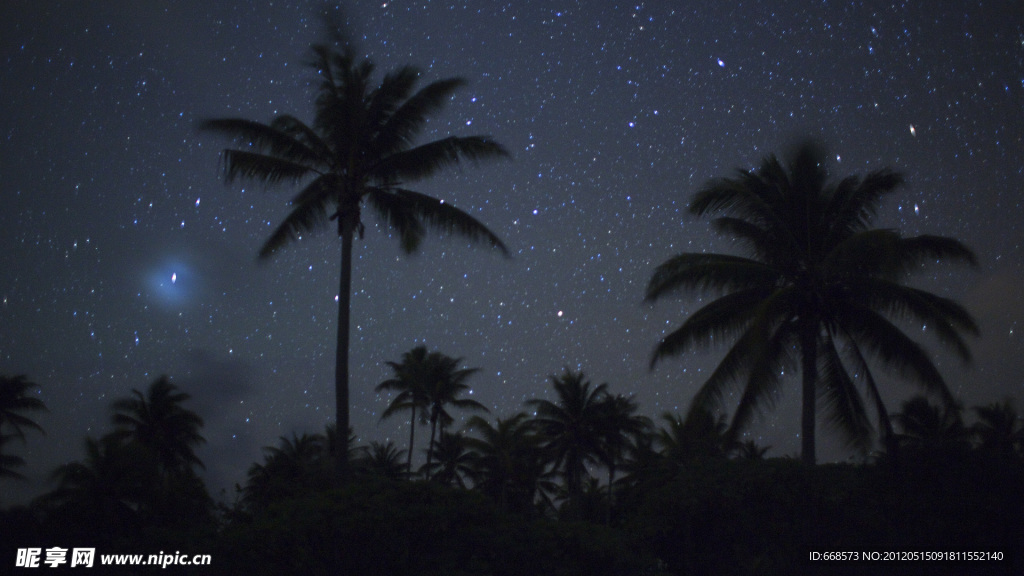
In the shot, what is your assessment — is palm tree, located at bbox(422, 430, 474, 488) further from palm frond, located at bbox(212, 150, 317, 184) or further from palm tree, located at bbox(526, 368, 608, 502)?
palm frond, located at bbox(212, 150, 317, 184)

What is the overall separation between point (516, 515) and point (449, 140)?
7.81 m

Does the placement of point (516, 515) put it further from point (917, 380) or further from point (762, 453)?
point (762, 453)

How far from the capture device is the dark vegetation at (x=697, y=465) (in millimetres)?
10125

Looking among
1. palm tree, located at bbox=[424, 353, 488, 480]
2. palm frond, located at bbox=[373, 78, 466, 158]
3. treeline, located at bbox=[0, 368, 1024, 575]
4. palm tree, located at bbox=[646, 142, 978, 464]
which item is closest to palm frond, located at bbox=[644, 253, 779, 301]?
palm tree, located at bbox=[646, 142, 978, 464]

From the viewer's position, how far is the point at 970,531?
11.6 m

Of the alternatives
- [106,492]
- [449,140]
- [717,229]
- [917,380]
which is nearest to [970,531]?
[917,380]

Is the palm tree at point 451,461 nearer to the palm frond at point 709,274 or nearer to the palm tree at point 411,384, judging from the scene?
the palm tree at point 411,384

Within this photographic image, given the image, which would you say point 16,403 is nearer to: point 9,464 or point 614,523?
point 9,464

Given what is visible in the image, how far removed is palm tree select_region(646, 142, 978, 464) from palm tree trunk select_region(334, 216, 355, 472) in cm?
605

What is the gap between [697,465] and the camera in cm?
1295

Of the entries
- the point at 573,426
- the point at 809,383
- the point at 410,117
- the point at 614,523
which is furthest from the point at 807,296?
the point at 573,426

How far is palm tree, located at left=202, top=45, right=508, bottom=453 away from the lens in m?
14.3

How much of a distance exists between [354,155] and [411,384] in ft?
79.1

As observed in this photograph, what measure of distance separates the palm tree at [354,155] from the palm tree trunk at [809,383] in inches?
250
